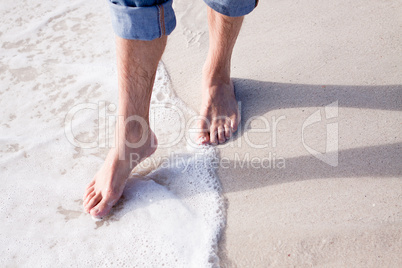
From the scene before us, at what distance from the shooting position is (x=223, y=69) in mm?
1748

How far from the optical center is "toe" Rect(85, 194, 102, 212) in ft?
4.76

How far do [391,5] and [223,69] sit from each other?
1248mm

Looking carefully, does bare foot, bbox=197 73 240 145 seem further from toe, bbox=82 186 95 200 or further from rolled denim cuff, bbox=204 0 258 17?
toe, bbox=82 186 95 200

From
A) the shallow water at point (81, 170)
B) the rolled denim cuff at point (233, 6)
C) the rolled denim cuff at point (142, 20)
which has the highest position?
the rolled denim cuff at point (142, 20)

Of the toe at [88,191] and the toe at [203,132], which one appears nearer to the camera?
the toe at [88,191]

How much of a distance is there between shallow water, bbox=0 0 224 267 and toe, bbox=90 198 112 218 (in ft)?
0.12

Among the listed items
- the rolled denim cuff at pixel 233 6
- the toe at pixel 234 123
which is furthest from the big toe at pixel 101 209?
the rolled denim cuff at pixel 233 6

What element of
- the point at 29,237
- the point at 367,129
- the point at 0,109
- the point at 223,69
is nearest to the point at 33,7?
the point at 0,109

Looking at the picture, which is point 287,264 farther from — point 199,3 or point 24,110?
point 199,3

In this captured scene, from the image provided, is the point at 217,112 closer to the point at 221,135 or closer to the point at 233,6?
the point at 221,135

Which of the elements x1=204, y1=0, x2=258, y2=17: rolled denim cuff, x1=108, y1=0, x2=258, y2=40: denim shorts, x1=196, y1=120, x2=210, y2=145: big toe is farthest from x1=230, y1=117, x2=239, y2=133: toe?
x1=108, y1=0, x2=258, y2=40: denim shorts

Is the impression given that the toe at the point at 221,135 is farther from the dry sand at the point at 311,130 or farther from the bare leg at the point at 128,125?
the bare leg at the point at 128,125

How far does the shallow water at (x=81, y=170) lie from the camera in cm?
136

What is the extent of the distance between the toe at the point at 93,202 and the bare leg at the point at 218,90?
1.72 feet
